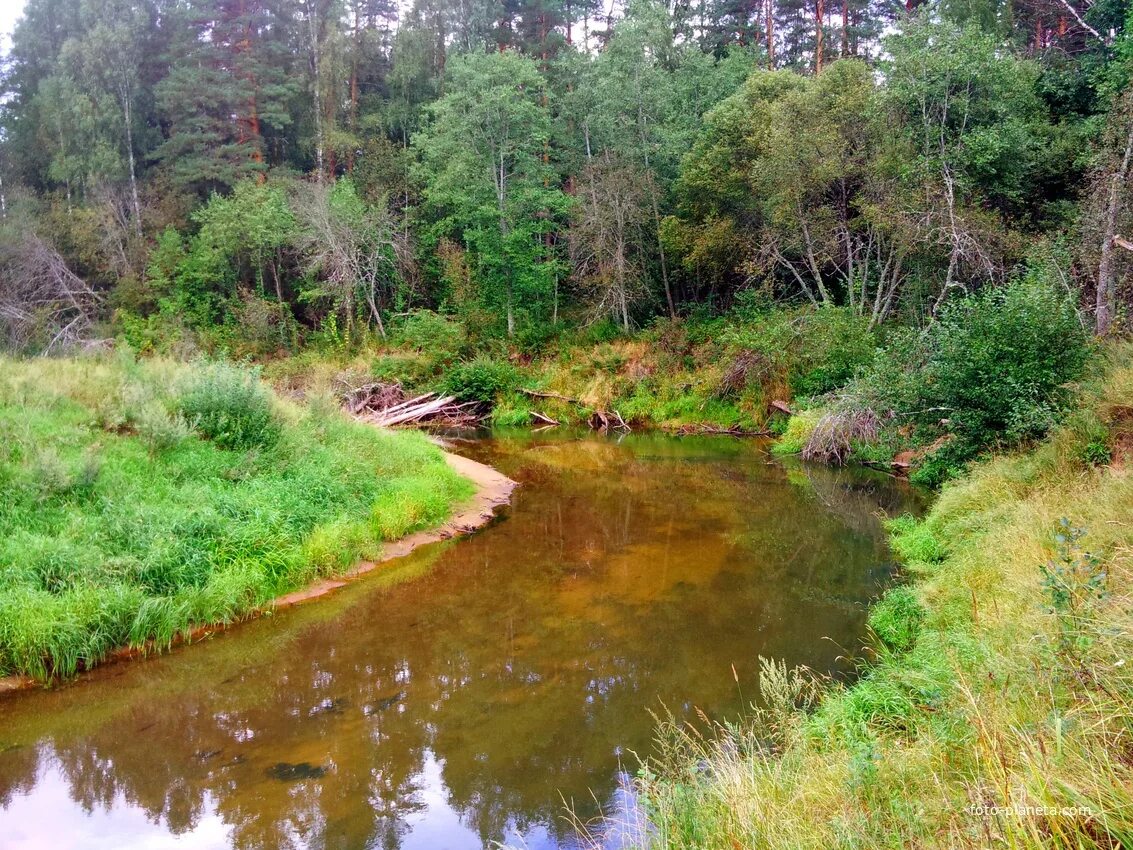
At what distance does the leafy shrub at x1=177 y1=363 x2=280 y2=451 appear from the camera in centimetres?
1127

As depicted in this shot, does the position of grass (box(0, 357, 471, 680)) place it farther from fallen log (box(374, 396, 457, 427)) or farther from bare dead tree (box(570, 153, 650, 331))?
bare dead tree (box(570, 153, 650, 331))

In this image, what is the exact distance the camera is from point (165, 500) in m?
9.43

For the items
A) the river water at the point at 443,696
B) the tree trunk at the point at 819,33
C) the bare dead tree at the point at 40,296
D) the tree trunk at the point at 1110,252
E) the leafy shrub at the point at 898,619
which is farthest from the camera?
the tree trunk at the point at 819,33

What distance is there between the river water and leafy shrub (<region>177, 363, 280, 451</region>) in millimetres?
3351

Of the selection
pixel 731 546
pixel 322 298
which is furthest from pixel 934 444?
pixel 322 298

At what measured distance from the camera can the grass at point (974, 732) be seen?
2750mm

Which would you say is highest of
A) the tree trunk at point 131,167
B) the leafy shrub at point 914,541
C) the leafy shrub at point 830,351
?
the tree trunk at point 131,167

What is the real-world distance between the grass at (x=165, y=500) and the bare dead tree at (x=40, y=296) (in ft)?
51.0

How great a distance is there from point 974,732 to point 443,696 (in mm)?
4791

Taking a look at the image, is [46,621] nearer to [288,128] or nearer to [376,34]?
[288,128]

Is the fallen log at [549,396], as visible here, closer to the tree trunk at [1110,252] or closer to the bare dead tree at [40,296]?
the tree trunk at [1110,252]

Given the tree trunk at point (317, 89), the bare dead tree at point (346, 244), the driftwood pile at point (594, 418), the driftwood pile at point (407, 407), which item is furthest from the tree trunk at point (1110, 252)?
the tree trunk at point (317, 89)

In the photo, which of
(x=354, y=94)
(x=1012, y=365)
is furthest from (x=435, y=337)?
(x=1012, y=365)

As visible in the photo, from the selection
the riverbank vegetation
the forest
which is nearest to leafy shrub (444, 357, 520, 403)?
the riverbank vegetation
